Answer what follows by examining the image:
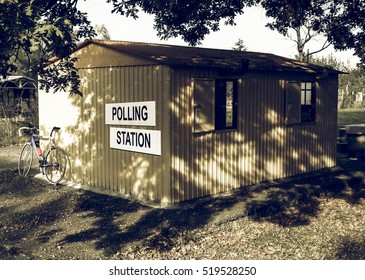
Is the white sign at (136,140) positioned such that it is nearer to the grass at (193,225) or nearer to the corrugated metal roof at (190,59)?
the grass at (193,225)

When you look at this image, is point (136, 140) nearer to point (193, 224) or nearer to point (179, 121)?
point (179, 121)

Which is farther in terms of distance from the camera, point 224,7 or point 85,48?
point 224,7

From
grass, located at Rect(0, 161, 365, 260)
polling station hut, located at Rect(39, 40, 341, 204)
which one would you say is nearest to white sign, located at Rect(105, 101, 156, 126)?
polling station hut, located at Rect(39, 40, 341, 204)

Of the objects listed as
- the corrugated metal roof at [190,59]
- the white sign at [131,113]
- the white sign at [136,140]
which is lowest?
the white sign at [136,140]

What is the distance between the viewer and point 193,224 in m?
8.61

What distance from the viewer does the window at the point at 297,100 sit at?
12.8 metres

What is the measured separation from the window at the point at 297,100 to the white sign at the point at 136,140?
4.47m

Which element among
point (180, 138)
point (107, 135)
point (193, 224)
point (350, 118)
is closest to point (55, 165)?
point (107, 135)

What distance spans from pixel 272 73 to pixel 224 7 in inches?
132

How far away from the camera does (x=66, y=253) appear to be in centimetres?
728

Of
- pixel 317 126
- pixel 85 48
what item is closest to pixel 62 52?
pixel 85 48

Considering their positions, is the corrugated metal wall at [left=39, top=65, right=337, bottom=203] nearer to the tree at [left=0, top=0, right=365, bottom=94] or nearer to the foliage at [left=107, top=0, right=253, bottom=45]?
the tree at [left=0, top=0, right=365, bottom=94]

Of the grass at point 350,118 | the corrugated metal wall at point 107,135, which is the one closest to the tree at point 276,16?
the corrugated metal wall at point 107,135
